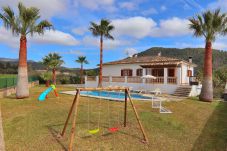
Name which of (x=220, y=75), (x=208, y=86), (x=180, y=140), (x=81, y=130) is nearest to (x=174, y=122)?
(x=180, y=140)

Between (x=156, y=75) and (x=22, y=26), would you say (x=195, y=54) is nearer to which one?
(x=156, y=75)

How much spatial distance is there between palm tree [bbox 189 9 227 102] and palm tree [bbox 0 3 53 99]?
1311 centimetres

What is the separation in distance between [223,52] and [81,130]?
52.5 metres

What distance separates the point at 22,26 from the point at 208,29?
15780 mm

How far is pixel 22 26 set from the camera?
13.9 m

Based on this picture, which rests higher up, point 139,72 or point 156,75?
point 139,72

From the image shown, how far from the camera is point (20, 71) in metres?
14.1

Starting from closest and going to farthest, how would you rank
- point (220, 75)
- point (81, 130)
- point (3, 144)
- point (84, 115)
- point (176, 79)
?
point (3, 144)
point (81, 130)
point (84, 115)
point (176, 79)
point (220, 75)

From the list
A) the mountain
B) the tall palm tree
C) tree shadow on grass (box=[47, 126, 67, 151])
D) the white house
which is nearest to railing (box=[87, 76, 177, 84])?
the white house

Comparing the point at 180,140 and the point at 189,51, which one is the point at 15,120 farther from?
the point at 189,51

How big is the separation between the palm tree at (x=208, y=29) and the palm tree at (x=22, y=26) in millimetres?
13106

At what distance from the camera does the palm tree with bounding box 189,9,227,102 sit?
601 inches

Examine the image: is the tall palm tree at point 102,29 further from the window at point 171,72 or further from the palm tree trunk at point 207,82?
the palm tree trunk at point 207,82

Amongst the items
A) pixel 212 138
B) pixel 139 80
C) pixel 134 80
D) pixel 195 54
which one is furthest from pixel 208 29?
pixel 195 54
